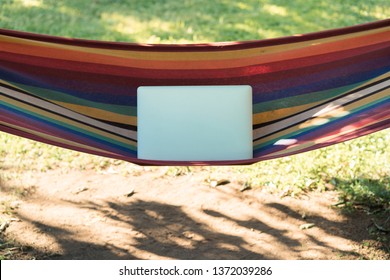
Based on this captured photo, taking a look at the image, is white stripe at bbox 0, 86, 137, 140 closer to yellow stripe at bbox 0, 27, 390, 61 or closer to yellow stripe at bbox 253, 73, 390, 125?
yellow stripe at bbox 0, 27, 390, 61

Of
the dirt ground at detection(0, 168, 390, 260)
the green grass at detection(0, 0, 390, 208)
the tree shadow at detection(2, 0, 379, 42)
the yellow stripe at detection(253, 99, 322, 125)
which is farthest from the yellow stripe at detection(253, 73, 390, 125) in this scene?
the tree shadow at detection(2, 0, 379, 42)

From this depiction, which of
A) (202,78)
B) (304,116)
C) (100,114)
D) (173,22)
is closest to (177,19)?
(173,22)

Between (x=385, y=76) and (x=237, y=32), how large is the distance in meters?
2.36

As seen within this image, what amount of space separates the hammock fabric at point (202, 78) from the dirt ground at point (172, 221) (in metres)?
0.35

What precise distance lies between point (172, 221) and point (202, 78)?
0.58 meters

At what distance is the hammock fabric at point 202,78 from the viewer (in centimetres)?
306

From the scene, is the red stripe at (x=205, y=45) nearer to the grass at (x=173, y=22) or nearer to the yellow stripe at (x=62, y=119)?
the yellow stripe at (x=62, y=119)

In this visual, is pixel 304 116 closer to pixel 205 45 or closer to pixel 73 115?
pixel 205 45

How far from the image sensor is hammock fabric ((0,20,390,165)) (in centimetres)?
306

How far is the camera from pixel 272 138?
3.12 meters

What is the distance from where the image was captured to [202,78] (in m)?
3.31

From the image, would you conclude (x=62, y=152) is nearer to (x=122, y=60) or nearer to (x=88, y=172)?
(x=88, y=172)

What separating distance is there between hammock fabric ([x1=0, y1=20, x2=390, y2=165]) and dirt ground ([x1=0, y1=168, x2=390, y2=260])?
35cm
